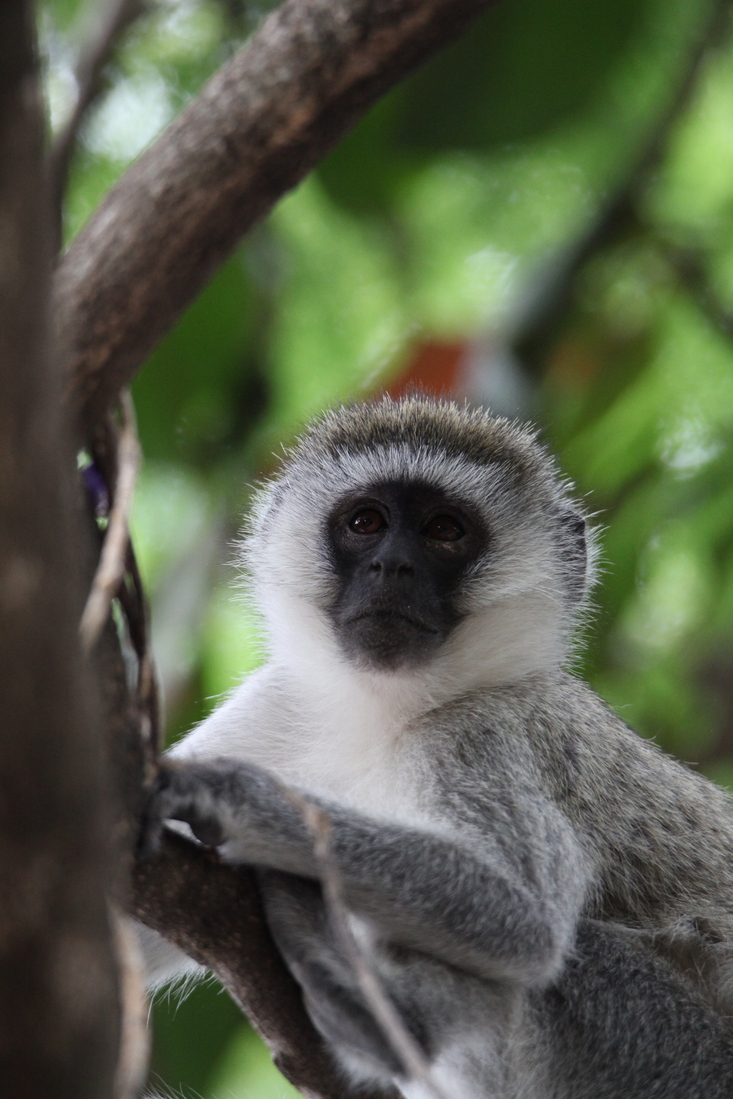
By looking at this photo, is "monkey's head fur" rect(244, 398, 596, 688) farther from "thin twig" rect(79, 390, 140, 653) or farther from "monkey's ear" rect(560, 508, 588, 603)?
"thin twig" rect(79, 390, 140, 653)

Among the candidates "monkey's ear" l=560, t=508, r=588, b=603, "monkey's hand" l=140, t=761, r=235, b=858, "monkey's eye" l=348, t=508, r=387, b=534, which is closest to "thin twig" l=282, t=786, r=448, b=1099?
"monkey's hand" l=140, t=761, r=235, b=858

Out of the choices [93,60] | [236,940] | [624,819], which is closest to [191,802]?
[236,940]

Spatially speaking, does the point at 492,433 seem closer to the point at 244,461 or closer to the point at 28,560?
the point at 244,461

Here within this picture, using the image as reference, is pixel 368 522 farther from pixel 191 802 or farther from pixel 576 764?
pixel 191 802

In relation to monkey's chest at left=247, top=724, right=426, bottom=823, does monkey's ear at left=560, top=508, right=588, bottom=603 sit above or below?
above

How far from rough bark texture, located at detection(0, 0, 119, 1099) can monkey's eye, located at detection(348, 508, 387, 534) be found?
2.63 m

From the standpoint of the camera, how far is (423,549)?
363 cm

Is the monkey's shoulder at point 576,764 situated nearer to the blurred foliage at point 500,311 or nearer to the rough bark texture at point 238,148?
the blurred foliage at point 500,311

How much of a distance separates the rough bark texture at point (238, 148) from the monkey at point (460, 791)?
97 centimetres

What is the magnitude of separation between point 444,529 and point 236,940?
1.72 m

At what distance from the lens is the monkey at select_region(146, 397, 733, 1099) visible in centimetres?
262

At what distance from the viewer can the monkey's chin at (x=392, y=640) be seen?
3.42m

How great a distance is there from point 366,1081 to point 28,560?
2.01 meters

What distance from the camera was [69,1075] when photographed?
1128 millimetres
